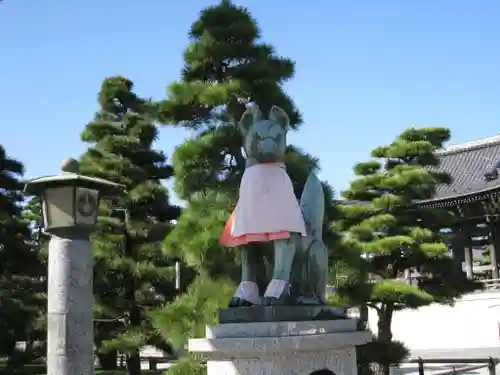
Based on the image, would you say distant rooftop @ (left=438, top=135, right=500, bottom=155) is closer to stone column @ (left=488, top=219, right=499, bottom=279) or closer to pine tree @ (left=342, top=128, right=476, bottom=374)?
stone column @ (left=488, top=219, right=499, bottom=279)

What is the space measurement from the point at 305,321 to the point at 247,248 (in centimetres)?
68

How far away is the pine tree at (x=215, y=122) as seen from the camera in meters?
6.38

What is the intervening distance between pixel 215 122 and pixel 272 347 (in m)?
4.13

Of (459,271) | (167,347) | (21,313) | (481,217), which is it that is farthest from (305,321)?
(481,217)

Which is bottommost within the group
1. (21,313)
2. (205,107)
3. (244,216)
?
(21,313)

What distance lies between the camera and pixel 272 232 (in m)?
3.88

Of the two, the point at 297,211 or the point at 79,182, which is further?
the point at 79,182

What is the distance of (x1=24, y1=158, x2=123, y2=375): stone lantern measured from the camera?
481 cm

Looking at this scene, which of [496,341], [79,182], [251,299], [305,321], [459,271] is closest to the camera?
[305,321]

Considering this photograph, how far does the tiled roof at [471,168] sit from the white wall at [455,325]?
3.28 meters

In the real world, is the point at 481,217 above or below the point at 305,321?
above

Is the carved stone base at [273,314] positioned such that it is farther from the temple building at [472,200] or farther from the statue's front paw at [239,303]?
the temple building at [472,200]

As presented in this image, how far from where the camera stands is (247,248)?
13.4 feet

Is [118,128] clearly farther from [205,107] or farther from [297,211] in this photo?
[297,211]
